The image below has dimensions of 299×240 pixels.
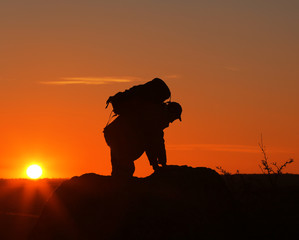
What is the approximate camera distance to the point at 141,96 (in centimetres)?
1363

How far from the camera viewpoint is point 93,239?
11.5 metres

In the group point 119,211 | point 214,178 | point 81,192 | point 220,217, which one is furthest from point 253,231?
point 81,192

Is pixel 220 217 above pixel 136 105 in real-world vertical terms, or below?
below

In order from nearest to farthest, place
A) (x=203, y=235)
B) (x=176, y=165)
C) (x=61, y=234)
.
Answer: (x=203, y=235) < (x=61, y=234) < (x=176, y=165)

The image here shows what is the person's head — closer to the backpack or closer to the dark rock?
the backpack

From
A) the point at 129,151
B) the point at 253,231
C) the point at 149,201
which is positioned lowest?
the point at 253,231

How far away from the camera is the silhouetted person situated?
13562mm

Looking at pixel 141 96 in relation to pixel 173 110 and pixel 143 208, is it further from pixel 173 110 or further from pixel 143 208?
pixel 143 208

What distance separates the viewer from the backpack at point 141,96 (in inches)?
537

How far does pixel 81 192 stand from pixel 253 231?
10.3 feet

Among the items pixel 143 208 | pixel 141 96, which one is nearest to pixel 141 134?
pixel 141 96

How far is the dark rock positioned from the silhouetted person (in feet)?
2.55

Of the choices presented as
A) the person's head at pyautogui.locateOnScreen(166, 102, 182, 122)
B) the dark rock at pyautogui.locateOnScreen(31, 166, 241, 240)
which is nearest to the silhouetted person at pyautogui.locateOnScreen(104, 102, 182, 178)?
the person's head at pyautogui.locateOnScreen(166, 102, 182, 122)

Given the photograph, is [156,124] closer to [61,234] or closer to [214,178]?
[214,178]
